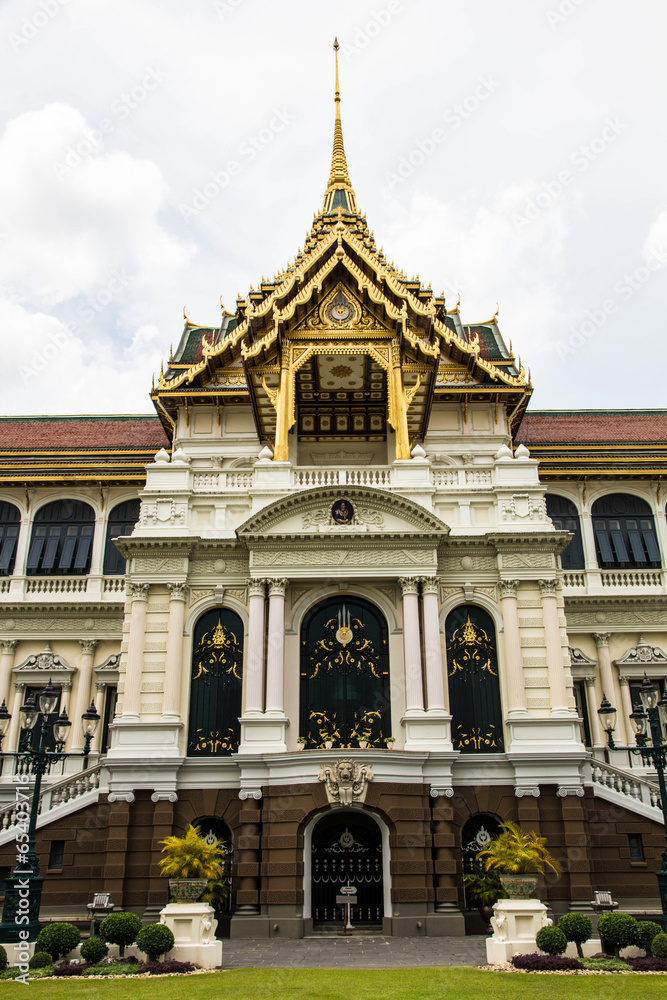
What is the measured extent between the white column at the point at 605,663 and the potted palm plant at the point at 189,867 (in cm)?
1639

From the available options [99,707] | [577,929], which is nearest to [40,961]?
[577,929]

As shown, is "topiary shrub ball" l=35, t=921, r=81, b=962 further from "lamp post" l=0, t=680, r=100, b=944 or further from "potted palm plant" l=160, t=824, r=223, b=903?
"potted palm plant" l=160, t=824, r=223, b=903

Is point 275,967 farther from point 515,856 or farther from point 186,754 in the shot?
point 186,754

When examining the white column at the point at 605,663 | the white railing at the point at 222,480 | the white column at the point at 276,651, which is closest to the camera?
the white column at the point at 276,651

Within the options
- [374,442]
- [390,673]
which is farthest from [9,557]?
[390,673]

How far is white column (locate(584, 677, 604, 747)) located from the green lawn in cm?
1478

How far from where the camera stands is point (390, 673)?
22344 mm

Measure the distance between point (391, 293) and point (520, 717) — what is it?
13.6 m

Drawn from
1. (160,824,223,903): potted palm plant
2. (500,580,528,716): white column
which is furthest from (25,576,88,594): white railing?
(500,580,528,716): white column

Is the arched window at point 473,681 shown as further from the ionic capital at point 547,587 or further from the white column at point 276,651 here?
the white column at point 276,651

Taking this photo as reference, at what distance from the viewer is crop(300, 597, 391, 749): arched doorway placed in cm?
2184

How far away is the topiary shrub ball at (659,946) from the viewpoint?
14164 millimetres

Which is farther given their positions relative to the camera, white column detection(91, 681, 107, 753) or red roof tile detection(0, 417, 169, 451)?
red roof tile detection(0, 417, 169, 451)

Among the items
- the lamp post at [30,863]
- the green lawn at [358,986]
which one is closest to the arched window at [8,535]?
the lamp post at [30,863]
